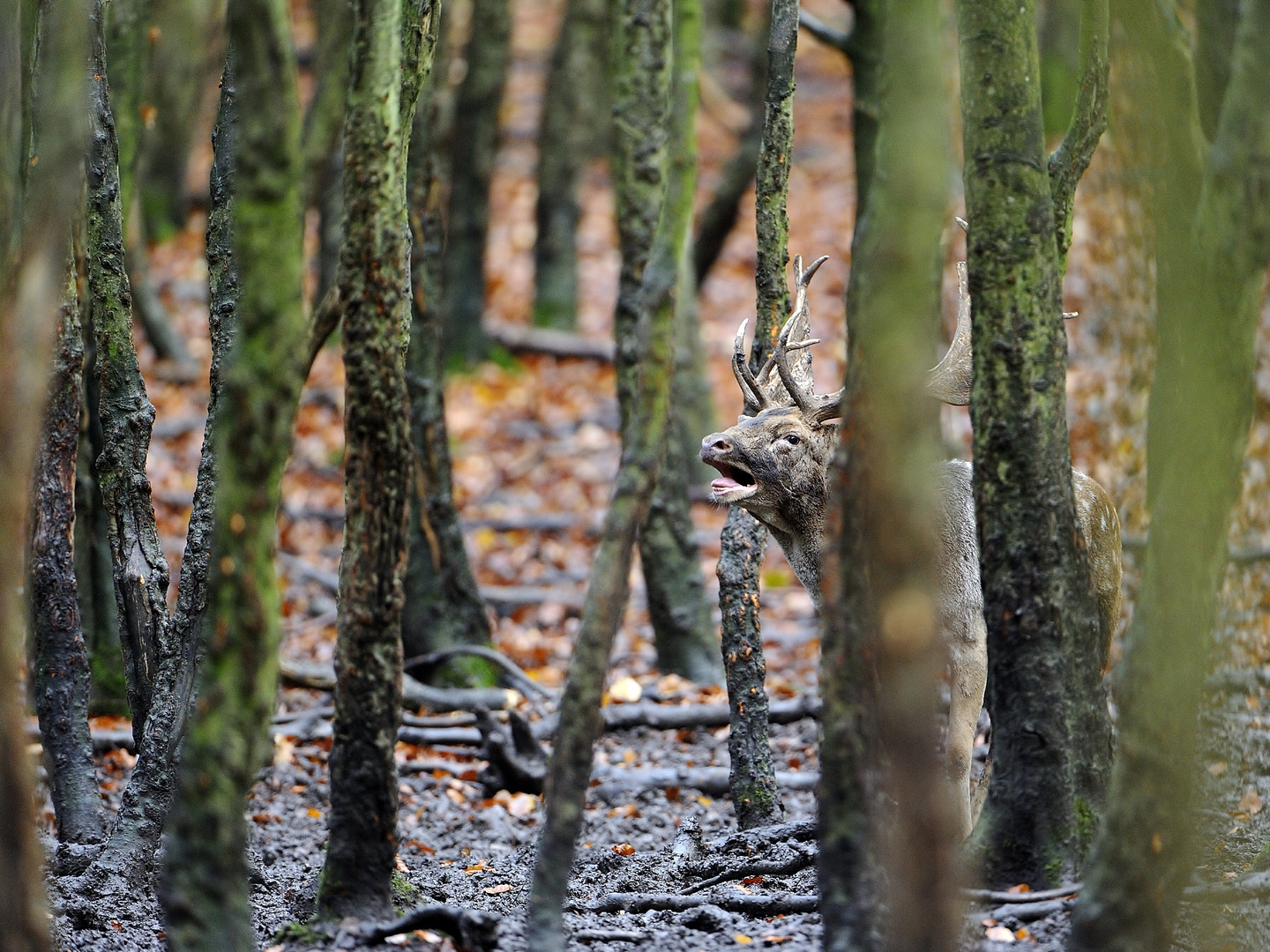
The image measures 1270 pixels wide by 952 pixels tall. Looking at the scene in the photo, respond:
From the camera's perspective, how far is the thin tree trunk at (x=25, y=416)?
11.6 ft

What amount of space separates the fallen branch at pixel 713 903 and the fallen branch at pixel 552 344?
1071cm

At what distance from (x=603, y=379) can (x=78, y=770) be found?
995cm

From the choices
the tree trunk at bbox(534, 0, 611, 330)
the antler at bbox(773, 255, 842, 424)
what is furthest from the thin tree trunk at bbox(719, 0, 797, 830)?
the tree trunk at bbox(534, 0, 611, 330)

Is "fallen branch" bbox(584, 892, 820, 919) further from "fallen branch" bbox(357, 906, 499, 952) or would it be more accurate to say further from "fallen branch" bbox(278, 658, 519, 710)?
"fallen branch" bbox(278, 658, 519, 710)

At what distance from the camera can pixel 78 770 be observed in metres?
5.84

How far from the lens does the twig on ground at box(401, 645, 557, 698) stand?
330 inches

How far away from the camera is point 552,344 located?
619 inches

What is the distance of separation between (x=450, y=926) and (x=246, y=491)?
1.64 m

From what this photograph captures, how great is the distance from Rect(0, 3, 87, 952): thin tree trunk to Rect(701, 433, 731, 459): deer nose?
3.00m

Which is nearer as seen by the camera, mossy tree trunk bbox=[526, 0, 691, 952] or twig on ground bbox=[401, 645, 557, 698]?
mossy tree trunk bbox=[526, 0, 691, 952]

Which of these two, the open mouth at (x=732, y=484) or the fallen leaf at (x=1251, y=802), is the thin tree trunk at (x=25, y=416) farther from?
the fallen leaf at (x=1251, y=802)

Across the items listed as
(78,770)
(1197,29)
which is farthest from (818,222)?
(78,770)

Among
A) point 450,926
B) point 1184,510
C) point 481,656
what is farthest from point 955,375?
point 481,656

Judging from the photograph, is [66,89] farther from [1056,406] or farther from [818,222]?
[818,222]
